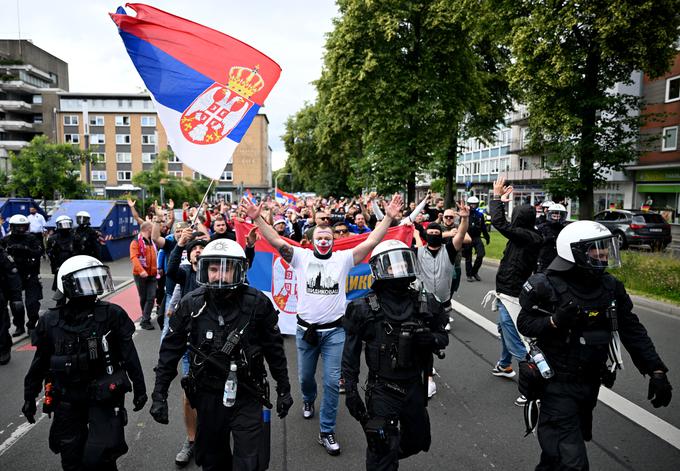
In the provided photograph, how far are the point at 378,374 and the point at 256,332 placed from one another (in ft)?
2.98

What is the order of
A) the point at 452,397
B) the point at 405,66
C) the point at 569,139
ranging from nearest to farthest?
the point at 452,397 < the point at 569,139 < the point at 405,66

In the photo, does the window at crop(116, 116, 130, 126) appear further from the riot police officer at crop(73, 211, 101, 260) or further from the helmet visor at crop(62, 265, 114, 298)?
the helmet visor at crop(62, 265, 114, 298)

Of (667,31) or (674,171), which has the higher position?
(667,31)

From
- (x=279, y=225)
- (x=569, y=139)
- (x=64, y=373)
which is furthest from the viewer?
(x=569, y=139)

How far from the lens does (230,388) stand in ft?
9.94

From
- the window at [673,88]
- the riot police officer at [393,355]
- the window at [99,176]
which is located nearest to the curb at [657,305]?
the riot police officer at [393,355]

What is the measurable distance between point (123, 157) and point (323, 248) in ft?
248

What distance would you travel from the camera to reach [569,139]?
1888cm

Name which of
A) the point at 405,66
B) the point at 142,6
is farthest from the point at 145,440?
the point at 405,66

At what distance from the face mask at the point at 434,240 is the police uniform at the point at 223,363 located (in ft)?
10.1

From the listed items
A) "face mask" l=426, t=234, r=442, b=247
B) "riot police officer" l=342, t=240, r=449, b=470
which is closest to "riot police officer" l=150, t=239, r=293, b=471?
"riot police officer" l=342, t=240, r=449, b=470

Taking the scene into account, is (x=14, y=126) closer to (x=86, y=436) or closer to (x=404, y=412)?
(x=86, y=436)

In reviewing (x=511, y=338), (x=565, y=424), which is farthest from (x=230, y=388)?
(x=511, y=338)

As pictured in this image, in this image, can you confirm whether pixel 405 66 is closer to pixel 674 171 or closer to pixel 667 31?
pixel 667 31
